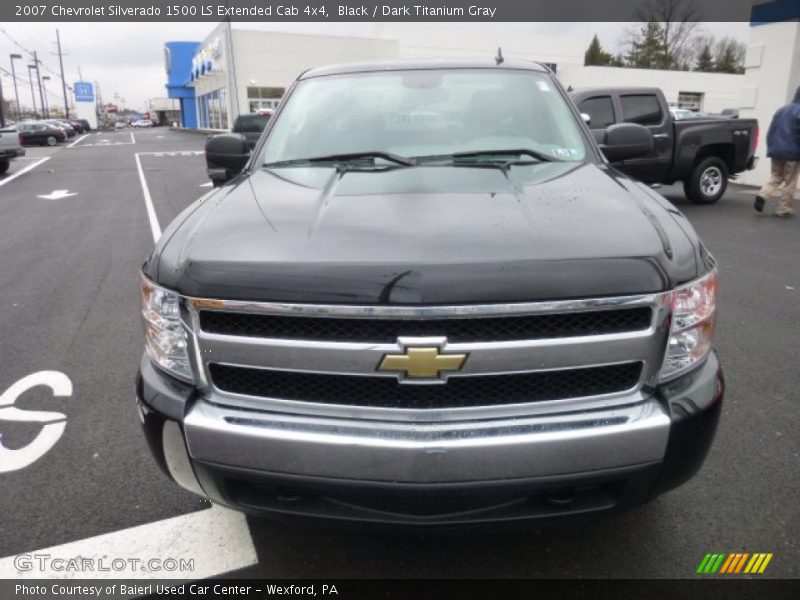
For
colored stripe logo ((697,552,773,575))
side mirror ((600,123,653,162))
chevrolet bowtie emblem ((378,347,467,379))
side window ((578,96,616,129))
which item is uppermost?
side window ((578,96,616,129))

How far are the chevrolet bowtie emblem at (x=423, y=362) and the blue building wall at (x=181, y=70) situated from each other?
74.4 metres

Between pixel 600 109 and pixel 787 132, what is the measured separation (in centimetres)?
268

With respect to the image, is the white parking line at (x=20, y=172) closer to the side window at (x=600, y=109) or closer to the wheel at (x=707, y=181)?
the side window at (x=600, y=109)

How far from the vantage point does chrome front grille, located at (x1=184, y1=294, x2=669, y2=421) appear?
6.13 ft

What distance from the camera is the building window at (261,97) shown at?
144 ft

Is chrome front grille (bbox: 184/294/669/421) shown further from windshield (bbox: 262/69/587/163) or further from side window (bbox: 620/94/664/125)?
side window (bbox: 620/94/664/125)

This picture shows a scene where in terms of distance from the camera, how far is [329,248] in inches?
78.0

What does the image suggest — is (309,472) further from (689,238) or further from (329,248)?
(689,238)

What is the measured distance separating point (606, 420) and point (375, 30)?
2022 inches

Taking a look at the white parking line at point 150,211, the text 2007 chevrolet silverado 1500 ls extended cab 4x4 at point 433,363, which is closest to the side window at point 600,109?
the white parking line at point 150,211

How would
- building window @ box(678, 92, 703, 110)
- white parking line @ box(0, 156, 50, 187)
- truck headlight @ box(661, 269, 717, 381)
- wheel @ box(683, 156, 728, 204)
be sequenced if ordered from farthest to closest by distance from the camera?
building window @ box(678, 92, 703, 110) → white parking line @ box(0, 156, 50, 187) → wheel @ box(683, 156, 728, 204) → truck headlight @ box(661, 269, 717, 381)

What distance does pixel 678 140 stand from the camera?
1067cm

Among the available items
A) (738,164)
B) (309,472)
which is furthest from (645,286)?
(738,164)

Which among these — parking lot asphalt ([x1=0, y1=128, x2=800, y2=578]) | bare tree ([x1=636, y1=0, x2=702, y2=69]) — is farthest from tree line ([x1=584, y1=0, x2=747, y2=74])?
parking lot asphalt ([x1=0, y1=128, x2=800, y2=578])
